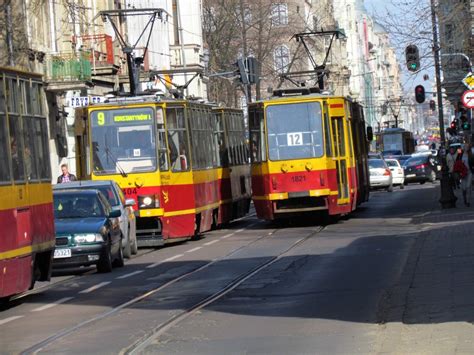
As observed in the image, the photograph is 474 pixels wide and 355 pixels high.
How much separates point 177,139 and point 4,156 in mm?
14992

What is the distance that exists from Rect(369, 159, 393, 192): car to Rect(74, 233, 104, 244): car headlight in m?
37.6

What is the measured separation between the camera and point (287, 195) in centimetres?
3450

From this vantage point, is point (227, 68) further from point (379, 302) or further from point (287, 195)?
point (379, 302)

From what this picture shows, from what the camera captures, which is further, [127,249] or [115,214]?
[127,249]

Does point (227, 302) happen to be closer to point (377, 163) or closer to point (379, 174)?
point (379, 174)

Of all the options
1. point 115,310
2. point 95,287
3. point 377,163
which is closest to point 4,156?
point 115,310

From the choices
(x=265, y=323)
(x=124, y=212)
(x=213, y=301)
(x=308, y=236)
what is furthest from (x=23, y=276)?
(x=308, y=236)

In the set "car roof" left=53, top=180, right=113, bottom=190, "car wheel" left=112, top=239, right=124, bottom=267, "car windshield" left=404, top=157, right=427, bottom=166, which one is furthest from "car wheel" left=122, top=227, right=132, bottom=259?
"car windshield" left=404, top=157, right=427, bottom=166

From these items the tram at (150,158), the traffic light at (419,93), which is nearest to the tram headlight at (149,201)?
the tram at (150,158)

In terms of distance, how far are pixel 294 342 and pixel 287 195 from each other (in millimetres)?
21547

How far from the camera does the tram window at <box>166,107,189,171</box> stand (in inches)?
1245

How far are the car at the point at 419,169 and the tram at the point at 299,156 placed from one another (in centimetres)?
3752

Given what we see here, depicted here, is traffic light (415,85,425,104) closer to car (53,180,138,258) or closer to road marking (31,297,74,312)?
car (53,180,138,258)

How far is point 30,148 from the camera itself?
60.6 ft
